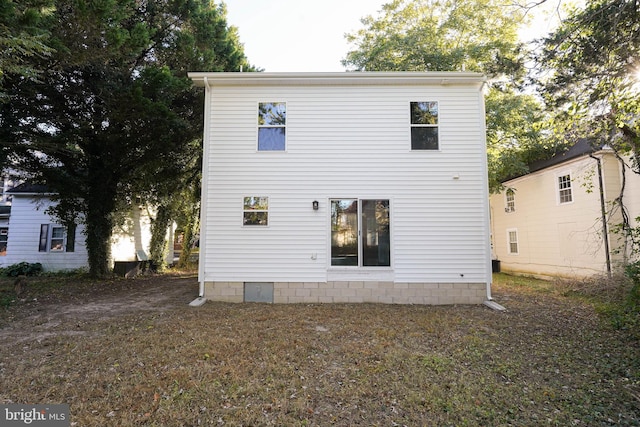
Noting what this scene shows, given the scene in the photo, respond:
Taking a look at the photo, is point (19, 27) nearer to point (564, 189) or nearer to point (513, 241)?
point (564, 189)

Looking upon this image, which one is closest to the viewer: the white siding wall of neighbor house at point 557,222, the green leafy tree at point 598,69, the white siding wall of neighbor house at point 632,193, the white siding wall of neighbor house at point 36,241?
the green leafy tree at point 598,69

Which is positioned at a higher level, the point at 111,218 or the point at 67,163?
the point at 67,163

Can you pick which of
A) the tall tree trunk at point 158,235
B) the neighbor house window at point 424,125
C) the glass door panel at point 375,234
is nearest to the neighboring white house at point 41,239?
the tall tree trunk at point 158,235

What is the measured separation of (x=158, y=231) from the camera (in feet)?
49.1

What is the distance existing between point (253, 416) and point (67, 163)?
37.4 feet

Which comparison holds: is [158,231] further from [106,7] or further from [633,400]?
[633,400]

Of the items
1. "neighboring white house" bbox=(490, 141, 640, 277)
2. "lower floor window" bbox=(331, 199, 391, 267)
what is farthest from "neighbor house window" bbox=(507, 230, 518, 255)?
"lower floor window" bbox=(331, 199, 391, 267)

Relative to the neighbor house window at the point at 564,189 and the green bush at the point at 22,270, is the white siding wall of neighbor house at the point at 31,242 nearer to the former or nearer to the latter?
the green bush at the point at 22,270

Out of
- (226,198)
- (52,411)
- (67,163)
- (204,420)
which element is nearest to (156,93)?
(226,198)

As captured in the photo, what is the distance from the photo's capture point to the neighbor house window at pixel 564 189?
40.0ft

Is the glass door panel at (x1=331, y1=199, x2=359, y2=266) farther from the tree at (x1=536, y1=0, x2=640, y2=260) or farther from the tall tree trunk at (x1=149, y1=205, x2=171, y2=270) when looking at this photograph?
the tall tree trunk at (x1=149, y1=205, x2=171, y2=270)

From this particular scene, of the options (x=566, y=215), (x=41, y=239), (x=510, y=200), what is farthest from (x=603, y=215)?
(x=41, y=239)

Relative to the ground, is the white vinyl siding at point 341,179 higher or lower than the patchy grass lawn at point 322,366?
higher

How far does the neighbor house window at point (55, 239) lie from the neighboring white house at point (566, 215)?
19.6 metres
